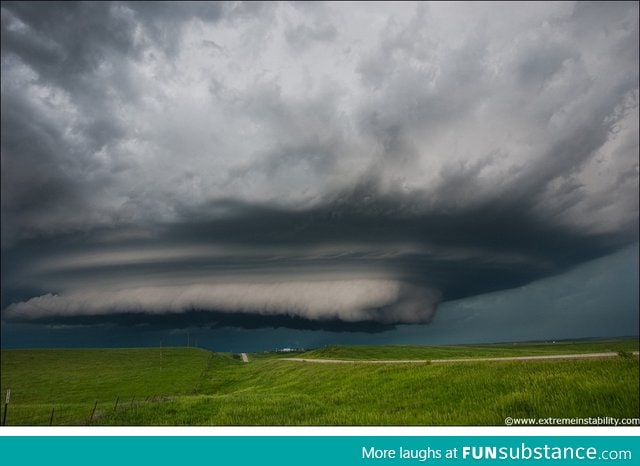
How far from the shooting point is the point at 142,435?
11453 millimetres

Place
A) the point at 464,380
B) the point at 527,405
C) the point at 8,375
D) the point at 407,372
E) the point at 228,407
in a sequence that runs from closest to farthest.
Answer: the point at 527,405 < the point at 464,380 < the point at 228,407 < the point at 407,372 < the point at 8,375

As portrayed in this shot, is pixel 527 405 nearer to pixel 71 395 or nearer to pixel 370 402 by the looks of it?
pixel 370 402

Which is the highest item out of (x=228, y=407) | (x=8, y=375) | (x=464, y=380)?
(x=464, y=380)

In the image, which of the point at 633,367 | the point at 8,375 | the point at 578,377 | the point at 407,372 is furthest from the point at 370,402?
the point at 8,375

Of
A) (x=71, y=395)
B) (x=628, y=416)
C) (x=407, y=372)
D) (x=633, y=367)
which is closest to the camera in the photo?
(x=628, y=416)

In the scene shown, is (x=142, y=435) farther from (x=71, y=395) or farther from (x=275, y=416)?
(x=71, y=395)

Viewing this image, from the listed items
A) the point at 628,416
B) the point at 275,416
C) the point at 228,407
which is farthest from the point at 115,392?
the point at 628,416

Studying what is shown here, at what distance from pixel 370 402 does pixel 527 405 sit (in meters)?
10.4

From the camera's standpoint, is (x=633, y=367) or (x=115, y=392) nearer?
(x=633, y=367)

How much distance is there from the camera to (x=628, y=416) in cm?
1469

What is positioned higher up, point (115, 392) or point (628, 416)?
point (628, 416)

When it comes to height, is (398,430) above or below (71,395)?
above

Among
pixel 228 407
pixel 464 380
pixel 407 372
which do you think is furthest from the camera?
pixel 407 372
